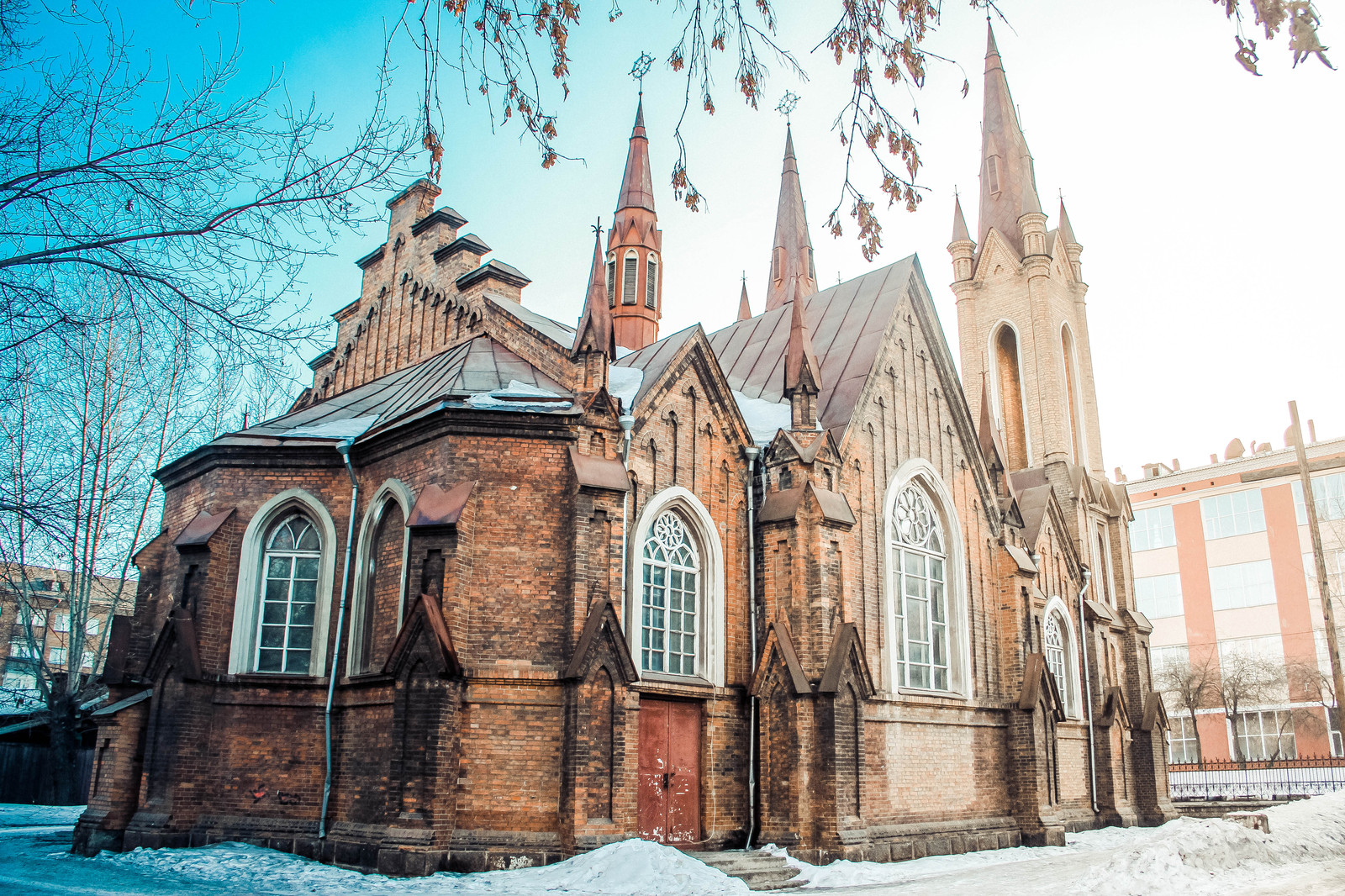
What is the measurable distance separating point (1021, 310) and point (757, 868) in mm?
21324

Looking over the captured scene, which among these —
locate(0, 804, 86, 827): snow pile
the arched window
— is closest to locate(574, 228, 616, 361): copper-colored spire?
locate(0, 804, 86, 827): snow pile

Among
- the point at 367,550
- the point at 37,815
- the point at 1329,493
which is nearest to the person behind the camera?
the point at 367,550

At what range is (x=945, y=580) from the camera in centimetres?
1889

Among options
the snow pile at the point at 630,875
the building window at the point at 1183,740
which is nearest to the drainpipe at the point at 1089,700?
the snow pile at the point at 630,875

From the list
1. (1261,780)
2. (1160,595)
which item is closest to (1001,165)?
(1261,780)

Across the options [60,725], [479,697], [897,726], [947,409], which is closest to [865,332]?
[947,409]

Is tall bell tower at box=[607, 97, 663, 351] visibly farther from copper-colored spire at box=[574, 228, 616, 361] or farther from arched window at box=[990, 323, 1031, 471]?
arched window at box=[990, 323, 1031, 471]

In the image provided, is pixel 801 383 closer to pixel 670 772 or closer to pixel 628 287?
pixel 670 772

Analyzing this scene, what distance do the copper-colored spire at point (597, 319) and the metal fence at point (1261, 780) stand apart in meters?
21.8

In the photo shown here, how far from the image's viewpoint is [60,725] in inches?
892

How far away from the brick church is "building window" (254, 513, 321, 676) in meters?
0.04

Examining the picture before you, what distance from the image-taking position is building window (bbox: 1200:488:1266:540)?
47.8 metres

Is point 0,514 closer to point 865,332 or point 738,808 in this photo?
point 738,808

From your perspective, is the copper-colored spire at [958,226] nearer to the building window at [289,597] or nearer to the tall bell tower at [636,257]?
the tall bell tower at [636,257]
